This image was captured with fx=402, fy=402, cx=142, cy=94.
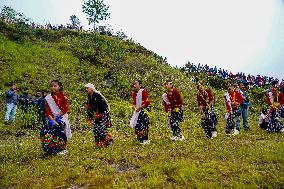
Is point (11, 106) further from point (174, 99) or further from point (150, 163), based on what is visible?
point (150, 163)

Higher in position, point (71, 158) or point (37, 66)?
point (37, 66)

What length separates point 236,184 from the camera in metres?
8.33

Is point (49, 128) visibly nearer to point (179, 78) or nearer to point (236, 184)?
point (236, 184)

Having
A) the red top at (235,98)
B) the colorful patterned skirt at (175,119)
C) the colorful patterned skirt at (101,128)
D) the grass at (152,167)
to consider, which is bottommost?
the grass at (152,167)

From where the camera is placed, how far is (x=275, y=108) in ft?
53.8

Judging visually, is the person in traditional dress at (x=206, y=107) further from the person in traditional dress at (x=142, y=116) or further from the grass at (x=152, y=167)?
the person in traditional dress at (x=142, y=116)

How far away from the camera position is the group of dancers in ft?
37.6

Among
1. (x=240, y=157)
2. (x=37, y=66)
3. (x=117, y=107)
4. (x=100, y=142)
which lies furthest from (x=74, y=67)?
(x=240, y=157)

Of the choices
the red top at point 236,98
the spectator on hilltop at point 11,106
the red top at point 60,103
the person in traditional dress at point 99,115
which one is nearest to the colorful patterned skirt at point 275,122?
the red top at point 236,98

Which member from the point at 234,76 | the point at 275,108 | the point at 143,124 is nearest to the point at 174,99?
the point at 143,124

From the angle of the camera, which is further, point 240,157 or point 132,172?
point 240,157

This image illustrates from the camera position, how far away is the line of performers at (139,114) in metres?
11.5

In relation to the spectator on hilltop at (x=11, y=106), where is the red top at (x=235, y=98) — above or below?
above

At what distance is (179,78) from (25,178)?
97.4 feet
